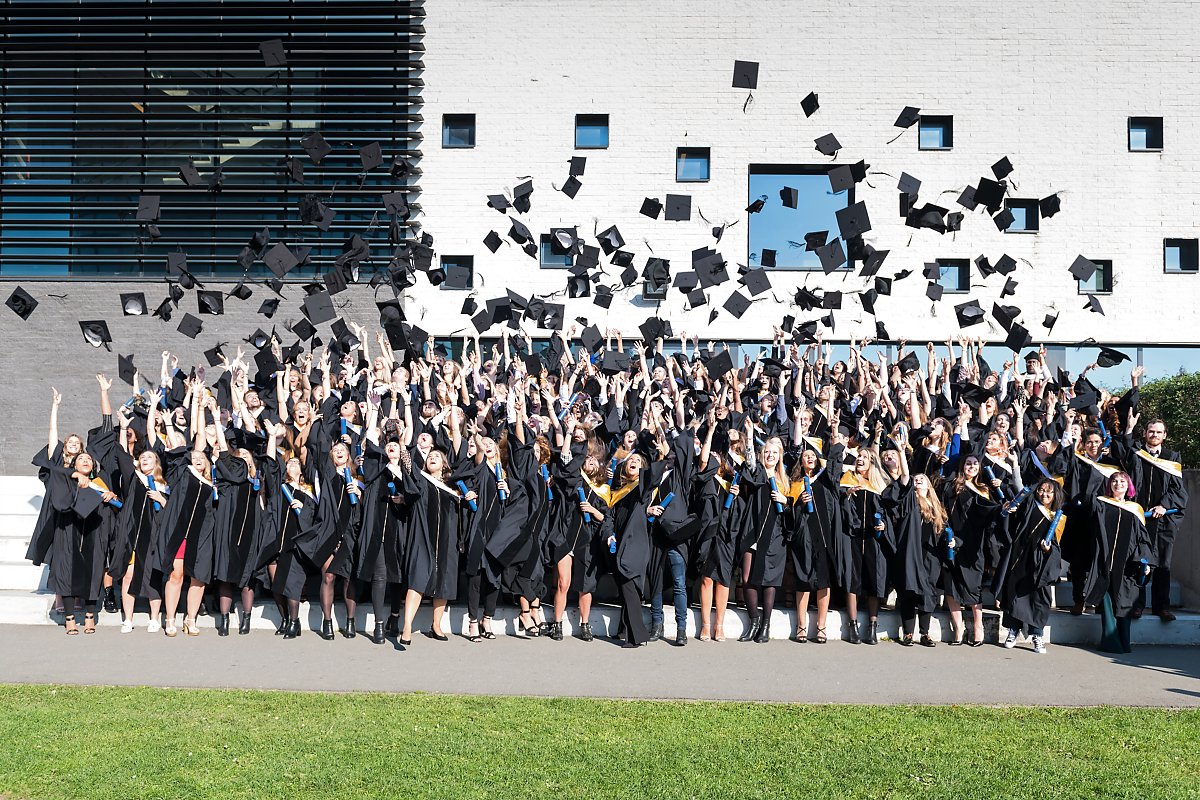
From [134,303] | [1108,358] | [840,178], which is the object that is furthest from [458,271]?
[1108,358]

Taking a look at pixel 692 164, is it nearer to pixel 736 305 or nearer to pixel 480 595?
pixel 736 305

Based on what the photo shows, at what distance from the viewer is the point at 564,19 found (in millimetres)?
17125

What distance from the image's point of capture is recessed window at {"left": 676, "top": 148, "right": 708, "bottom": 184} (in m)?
17.0

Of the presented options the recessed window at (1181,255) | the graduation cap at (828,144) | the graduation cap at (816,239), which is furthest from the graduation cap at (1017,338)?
the recessed window at (1181,255)

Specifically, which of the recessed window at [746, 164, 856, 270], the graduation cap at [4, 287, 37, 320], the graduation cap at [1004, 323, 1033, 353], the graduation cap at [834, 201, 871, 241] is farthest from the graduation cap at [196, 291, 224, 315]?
the graduation cap at [1004, 323, 1033, 353]

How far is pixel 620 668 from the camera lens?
22.4 ft

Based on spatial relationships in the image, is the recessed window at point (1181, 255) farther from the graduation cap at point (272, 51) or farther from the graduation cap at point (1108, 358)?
the graduation cap at point (272, 51)

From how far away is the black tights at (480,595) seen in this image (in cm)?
779

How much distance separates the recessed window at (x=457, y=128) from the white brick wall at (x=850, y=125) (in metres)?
0.20

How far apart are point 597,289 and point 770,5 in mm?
5629

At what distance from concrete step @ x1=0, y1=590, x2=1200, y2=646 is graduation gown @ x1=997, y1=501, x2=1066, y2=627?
30cm

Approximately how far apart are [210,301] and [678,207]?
6.86m

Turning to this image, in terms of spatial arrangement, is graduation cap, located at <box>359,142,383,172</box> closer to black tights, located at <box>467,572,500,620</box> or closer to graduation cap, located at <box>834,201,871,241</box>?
graduation cap, located at <box>834,201,871,241</box>

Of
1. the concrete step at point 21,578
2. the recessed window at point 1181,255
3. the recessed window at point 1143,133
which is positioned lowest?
the concrete step at point 21,578
